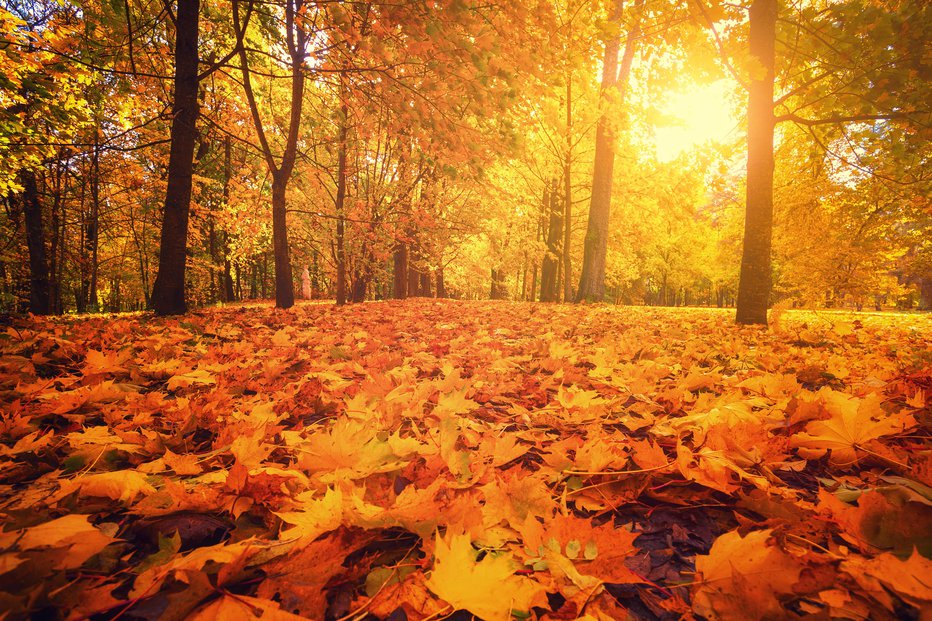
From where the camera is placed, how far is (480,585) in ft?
2.26

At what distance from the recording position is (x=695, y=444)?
48.1 inches

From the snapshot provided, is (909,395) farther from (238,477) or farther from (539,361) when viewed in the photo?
(238,477)

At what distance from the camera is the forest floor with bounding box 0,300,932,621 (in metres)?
0.67

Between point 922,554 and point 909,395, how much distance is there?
1430 millimetres

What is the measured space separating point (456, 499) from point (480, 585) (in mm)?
199

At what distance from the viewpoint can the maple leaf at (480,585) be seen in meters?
0.66

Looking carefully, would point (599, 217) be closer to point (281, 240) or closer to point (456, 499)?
point (281, 240)

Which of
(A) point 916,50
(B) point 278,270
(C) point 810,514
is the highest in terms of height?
(A) point 916,50

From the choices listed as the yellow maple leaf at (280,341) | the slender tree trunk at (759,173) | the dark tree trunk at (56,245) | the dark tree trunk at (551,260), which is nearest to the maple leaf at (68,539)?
the yellow maple leaf at (280,341)

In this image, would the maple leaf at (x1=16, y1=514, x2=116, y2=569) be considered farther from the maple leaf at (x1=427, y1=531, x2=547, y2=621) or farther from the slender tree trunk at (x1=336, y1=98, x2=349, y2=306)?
the slender tree trunk at (x1=336, y1=98, x2=349, y2=306)

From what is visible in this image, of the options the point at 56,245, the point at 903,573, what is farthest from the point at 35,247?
the point at 903,573

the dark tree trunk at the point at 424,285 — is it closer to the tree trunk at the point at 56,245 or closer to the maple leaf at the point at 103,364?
the tree trunk at the point at 56,245

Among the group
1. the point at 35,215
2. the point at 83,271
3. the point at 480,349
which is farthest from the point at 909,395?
the point at 83,271

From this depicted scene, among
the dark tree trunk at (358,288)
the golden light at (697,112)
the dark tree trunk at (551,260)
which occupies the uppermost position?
the golden light at (697,112)
